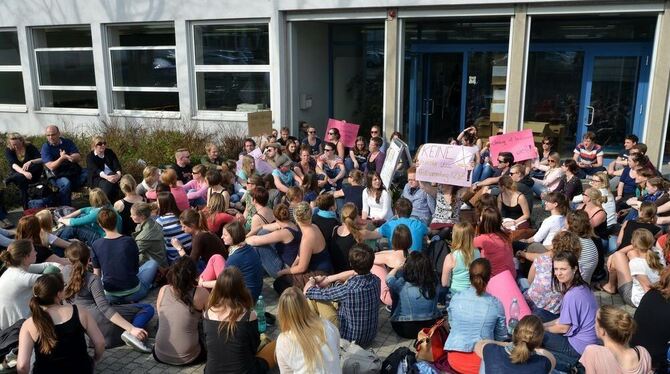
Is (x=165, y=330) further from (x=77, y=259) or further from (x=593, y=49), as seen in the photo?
(x=593, y=49)

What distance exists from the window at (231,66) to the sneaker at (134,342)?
9660 millimetres

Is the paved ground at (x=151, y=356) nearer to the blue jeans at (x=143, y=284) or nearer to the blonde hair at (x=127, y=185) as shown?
the blue jeans at (x=143, y=284)

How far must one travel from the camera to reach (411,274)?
212 inches

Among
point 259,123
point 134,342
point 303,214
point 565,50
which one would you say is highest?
point 565,50

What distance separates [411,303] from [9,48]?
16.5 metres

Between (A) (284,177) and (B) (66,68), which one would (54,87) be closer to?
(B) (66,68)

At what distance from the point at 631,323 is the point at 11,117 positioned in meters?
17.9

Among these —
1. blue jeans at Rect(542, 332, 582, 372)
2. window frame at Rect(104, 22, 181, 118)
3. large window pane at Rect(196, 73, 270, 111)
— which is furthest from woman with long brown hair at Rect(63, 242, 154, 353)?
window frame at Rect(104, 22, 181, 118)

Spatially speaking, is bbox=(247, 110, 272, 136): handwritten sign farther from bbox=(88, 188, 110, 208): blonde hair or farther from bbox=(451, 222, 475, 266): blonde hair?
bbox=(451, 222, 475, 266): blonde hair

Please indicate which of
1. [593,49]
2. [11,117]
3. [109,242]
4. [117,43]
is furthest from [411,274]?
[11,117]

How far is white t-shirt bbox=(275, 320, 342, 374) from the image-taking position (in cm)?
394

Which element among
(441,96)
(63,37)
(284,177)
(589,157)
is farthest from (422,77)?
(63,37)

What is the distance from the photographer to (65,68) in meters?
16.6

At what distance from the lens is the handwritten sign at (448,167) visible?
26.5ft
